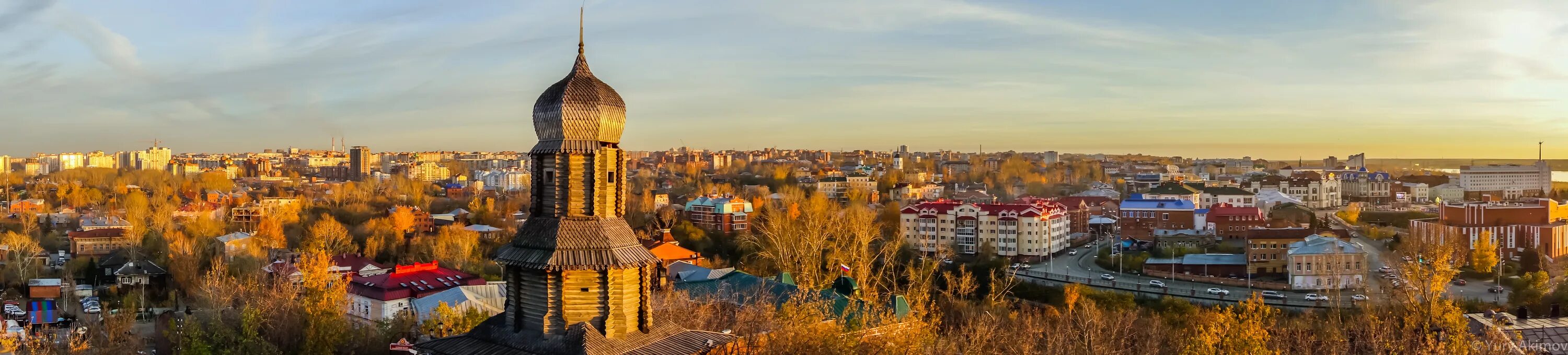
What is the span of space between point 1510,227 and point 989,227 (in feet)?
48.0

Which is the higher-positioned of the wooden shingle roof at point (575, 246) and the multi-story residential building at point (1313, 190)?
the wooden shingle roof at point (575, 246)

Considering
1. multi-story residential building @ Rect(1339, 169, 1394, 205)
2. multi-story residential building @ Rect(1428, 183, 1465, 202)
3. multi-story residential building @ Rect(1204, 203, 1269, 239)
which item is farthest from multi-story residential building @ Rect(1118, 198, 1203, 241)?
multi-story residential building @ Rect(1428, 183, 1465, 202)

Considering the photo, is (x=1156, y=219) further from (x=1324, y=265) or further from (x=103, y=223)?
(x=103, y=223)

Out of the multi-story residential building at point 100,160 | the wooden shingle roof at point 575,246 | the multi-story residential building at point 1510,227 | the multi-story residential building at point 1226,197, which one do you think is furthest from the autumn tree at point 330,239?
the multi-story residential building at point 100,160

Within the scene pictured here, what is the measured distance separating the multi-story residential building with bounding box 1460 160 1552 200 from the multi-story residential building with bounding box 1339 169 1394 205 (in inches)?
177

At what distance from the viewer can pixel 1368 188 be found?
58375mm

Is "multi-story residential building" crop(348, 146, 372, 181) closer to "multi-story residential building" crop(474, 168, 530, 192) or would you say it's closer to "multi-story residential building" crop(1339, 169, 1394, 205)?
"multi-story residential building" crop(474, 168, 530, 192)

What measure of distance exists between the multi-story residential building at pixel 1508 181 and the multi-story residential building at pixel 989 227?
37.3m

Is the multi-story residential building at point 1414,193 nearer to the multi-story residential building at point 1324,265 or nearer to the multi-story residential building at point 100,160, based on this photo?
the multi-story residential building at point 1324,265

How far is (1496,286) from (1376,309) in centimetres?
834

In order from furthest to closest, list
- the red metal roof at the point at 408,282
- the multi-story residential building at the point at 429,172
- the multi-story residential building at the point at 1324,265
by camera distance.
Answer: the multi-story residential building at the point at 429,172
the multi-story residential building at the point at 1324,265
the red metal roof at the point at 408,282

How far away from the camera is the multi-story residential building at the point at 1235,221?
34906 mm

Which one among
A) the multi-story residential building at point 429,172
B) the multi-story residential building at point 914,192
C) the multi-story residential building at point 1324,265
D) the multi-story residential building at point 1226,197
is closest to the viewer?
the multi-story residential building at point 1324,265

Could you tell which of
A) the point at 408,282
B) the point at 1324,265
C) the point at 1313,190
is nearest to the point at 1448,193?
the point at 1313,190
